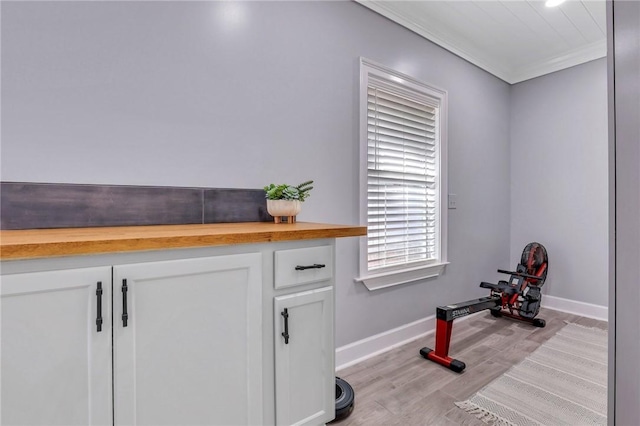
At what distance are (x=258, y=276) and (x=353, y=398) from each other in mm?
1043

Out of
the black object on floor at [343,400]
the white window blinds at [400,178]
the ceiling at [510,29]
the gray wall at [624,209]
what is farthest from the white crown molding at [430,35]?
the black object on floor at [343,400]

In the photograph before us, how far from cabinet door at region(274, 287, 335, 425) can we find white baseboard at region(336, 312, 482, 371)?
32.8 inches

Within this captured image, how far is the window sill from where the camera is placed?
2395 millimetres

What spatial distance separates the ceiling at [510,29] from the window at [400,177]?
49cm

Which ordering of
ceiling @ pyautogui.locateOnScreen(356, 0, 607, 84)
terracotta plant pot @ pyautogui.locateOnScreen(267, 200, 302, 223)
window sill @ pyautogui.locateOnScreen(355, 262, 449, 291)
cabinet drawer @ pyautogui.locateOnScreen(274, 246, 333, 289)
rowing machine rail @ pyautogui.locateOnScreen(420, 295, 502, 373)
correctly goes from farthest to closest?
1. ceiling @ pyautogui.locateOnScreen(356, 0, 607, 84)
2. window sill @ pyautogui.locateOnScreen(355, 262, 449, 291)
3. rowing machine rail @ pyautogui.locateOnScreen(420, 295, 502, 373)
4. terracotta plant pot @ pyautogui.locateOnScreen(267, 200, 302, 223)
5. cabinet drawer @ pyautogui.locateOnScreen(274, 246, 333, 289)

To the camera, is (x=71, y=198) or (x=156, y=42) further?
(x=156, y=42)

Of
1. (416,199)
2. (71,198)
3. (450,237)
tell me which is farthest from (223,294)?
(450,237)

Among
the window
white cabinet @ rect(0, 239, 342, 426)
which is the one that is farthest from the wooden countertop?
the window

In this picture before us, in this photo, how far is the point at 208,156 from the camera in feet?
5.57

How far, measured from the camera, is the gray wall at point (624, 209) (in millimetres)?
829

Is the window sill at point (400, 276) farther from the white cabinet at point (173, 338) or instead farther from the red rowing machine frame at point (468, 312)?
the white cabinet at point (173, 338)

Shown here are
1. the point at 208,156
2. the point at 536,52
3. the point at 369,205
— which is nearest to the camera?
the point at 208,156

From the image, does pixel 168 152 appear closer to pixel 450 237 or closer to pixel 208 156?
pixel 208 156

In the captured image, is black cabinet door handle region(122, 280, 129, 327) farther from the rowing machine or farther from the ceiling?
the ceiling
